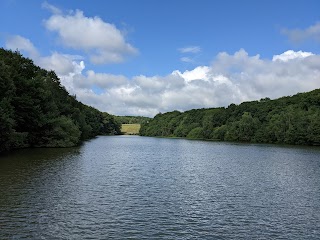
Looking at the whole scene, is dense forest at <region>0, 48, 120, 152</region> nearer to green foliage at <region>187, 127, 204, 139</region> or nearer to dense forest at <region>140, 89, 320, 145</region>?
dense forest at <region>140, 89, 320, 145</region>

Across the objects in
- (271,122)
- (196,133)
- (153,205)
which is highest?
(271,122)

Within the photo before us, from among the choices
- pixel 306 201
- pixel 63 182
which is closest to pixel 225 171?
pixel 306 201

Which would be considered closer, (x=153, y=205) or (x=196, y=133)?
(x=153, y=205)

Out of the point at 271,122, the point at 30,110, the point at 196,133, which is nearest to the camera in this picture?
the point at 30,110

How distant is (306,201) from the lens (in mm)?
24391

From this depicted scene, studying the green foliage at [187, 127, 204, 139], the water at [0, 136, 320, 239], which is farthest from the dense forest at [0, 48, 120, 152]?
the green foliage at [187, 127, 204, 139]

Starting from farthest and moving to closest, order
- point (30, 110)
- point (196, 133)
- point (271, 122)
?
1. point (196, 133)
2. point (271, 122)
3. point (30, 110)

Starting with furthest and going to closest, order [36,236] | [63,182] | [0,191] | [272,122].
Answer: [272,122] → [63,182] → [0,191] → [36,236]

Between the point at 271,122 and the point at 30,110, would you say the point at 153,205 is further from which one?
the point at 271,122

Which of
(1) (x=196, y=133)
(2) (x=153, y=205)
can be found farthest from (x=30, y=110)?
(1) (x=196, y=133)

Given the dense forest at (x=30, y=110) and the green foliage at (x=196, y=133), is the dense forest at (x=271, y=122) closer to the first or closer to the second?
the green foliage at (x=196, y=133)

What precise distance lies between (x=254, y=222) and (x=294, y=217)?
296 cm

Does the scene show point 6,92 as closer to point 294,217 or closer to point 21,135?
point 21,135

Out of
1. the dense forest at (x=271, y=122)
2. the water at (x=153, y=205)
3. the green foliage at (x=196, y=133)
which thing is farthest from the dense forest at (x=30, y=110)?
the green foliage at (x=196, y=133)
